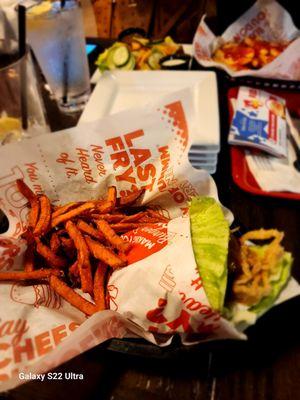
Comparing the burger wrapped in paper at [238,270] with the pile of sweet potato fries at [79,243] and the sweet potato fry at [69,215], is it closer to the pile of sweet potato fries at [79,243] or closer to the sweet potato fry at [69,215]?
the pile of sweet potato fries at [79,243]

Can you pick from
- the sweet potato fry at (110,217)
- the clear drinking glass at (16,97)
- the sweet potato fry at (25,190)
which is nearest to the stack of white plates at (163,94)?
the clear drinking glass at (16,97)

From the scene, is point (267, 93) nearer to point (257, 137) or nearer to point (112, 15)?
point (257, 137)

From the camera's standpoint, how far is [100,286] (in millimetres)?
805

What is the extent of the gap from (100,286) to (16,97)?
3.46 feet

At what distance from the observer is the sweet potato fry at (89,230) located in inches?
35.1

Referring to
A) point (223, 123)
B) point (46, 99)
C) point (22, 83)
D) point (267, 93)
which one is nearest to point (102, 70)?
point (46, 99)

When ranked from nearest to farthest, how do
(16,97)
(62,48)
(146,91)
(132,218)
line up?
(132,218) < (16,97) < (62,48) < (146,91)

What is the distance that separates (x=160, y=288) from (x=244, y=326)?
202 mm

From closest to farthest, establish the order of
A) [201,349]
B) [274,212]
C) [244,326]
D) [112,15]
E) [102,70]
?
[244,326] → [201,349] → [274,212] → [102,70] → [112,15]

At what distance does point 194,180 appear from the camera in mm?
972

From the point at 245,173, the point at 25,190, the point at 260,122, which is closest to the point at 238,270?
the point at 25,190

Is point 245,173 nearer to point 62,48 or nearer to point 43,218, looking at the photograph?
point 43,218

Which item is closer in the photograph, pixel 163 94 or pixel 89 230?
pixel 89 230

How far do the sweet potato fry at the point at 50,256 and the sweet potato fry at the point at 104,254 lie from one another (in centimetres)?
9
